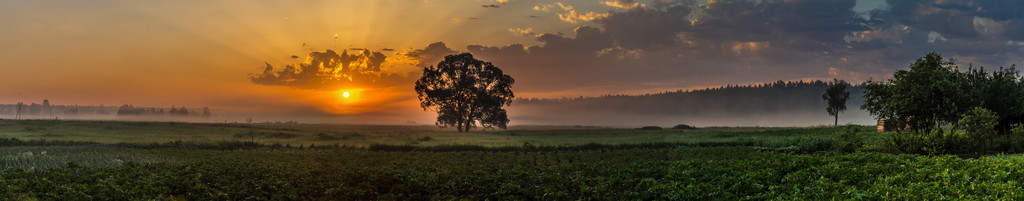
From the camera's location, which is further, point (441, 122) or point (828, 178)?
point (441, 122)

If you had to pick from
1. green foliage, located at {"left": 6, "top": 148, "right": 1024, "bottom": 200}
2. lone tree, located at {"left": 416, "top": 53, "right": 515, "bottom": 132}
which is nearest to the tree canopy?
green foliage, located at {"left": 6, "top": 148, "right": 1024, "bottom": 200}

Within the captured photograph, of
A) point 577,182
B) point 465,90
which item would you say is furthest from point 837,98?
point 577,182

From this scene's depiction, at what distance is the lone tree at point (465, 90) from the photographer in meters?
79.8

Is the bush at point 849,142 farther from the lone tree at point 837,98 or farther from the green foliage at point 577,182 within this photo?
the lone tree at point 837,98

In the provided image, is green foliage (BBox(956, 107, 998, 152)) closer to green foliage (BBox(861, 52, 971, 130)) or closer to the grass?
green foliage (BBox(861, 52, 971, 130))

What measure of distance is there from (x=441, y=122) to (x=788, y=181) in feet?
223

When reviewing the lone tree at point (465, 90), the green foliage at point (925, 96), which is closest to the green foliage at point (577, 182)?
the green foliage at point (925, 96)

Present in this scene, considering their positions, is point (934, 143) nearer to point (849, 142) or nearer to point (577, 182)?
point (849, 142)

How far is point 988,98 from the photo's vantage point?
122 feet

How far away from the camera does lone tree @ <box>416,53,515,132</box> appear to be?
79812 mm

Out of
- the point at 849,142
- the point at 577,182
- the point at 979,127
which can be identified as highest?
the point at 979,127

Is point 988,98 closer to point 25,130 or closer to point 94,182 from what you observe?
point 94,182

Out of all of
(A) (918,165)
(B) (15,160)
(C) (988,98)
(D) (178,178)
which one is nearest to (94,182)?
(D) (178,178)

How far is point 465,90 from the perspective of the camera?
3159 inches
